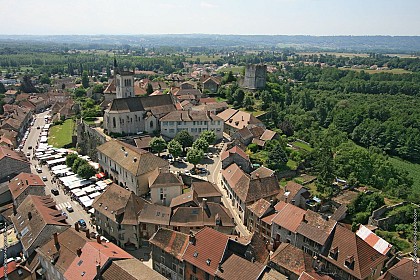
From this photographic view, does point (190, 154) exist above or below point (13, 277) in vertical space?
above

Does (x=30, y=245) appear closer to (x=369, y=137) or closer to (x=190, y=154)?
(x=190, y=154)

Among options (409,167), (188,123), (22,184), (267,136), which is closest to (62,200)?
(22,184)

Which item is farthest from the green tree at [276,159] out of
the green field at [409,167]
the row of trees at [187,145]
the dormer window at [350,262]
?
the green field at [409,167]

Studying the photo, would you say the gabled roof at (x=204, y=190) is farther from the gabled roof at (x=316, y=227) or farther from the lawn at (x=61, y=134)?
the lawn at (x=61, y=134)

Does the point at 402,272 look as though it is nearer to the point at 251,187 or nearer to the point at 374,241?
the point at 374,241

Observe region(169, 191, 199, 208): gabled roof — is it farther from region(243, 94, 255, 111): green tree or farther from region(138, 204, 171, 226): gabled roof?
region(243, 94, 255, 111): green tree

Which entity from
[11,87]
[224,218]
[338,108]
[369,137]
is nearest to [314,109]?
[338,108]
